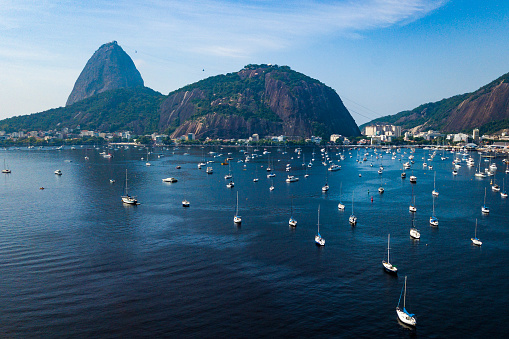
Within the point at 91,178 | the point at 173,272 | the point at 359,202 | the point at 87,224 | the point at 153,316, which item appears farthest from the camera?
the point at 91,178

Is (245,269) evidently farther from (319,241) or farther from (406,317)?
(406,317)

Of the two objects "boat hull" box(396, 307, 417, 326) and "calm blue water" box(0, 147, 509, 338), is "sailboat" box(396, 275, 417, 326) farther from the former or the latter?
"calm blue water" box(0, 147, 509, 338)

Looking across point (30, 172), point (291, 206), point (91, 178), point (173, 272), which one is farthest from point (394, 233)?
point (30, 172)

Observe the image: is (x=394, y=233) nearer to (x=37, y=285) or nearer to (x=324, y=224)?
(x=324, y=224)

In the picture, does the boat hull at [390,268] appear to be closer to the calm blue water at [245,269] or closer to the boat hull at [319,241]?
the calm blue water at [245,269]

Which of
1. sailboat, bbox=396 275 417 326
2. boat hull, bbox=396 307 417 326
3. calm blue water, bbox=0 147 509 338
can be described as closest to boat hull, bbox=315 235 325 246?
calm blue water, bbox=0 147 509 338

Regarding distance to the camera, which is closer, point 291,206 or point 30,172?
point 291,206

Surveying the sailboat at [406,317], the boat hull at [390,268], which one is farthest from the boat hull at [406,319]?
the boat hull at [390,268]

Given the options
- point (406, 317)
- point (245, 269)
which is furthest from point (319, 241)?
point (406, 317)
